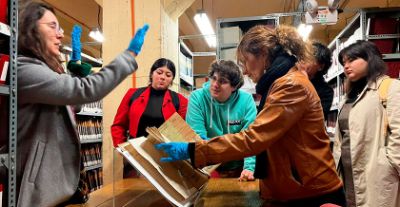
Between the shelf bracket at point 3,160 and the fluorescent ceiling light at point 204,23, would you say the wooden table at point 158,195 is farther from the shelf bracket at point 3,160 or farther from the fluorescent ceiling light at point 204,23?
the fluorescent ceiling light at point 204,23

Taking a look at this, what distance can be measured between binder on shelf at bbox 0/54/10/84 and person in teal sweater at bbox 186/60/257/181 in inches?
47.6

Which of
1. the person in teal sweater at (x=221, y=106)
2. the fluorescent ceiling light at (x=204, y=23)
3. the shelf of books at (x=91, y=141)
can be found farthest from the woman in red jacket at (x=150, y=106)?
the fluorescent ceiling light at (x=204, y=23)

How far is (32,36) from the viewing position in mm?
1213

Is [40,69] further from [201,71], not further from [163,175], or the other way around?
[201,71]

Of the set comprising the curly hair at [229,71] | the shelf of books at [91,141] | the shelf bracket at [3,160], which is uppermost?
the curly hair at [229,71]

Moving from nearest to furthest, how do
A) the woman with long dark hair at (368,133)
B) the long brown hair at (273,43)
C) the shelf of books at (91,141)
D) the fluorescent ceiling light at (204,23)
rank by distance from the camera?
1. the long brown hair at (273,43)
2. the woman with long dark hair at (368,133)
3. the shelf of books at (91,141)
4. the fluorescent ceiling light at (204,23)

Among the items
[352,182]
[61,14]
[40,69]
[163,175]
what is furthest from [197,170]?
[61,14]

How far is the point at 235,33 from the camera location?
4004 mm

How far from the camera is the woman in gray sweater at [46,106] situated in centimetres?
109

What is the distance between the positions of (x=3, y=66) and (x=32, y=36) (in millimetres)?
155

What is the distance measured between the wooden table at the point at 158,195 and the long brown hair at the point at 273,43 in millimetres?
572

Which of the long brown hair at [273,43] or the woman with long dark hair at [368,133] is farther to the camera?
the woman with long dark hair at [368,133]

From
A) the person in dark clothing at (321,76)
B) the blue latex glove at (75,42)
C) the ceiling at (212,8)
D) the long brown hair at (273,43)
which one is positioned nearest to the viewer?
the long brown hair at (273,43)

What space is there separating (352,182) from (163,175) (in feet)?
6.27
